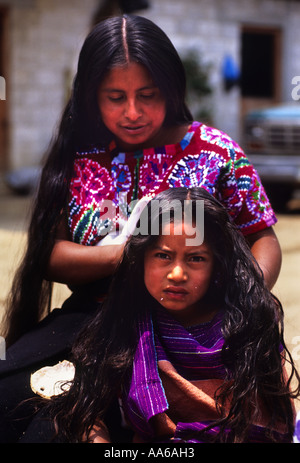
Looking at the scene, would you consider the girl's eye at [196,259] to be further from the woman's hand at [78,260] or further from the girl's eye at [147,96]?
the girl's eye at [147,96]

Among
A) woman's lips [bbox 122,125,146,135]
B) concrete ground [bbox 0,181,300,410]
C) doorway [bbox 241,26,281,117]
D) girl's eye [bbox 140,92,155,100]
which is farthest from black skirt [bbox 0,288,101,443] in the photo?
doorway [bbox 241,26,281,117]

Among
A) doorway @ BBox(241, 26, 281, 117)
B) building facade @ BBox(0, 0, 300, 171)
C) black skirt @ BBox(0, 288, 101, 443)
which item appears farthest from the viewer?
doorway @ BBox(241, 26, 281, 117)

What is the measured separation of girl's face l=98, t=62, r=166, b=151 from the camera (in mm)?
2127

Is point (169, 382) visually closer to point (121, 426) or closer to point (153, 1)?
point (121, 426)

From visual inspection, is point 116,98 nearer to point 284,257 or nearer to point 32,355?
point 32,355

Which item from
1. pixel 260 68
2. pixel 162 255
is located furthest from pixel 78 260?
pixel 260 68

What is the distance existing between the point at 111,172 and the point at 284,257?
12.3ft

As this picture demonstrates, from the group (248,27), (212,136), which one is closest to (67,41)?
(248,27)

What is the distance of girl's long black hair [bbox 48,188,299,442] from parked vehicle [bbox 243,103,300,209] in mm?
6155

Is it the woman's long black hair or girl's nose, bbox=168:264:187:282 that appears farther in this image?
the woman's long black hair

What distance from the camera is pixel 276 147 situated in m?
8.34

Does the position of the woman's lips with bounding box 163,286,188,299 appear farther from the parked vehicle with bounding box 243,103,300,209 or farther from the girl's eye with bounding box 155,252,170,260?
the parked vehicle with bounding box 243,103,300,209

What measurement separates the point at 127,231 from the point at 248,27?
12804mm

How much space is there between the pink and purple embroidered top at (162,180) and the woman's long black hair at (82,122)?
5 cm
